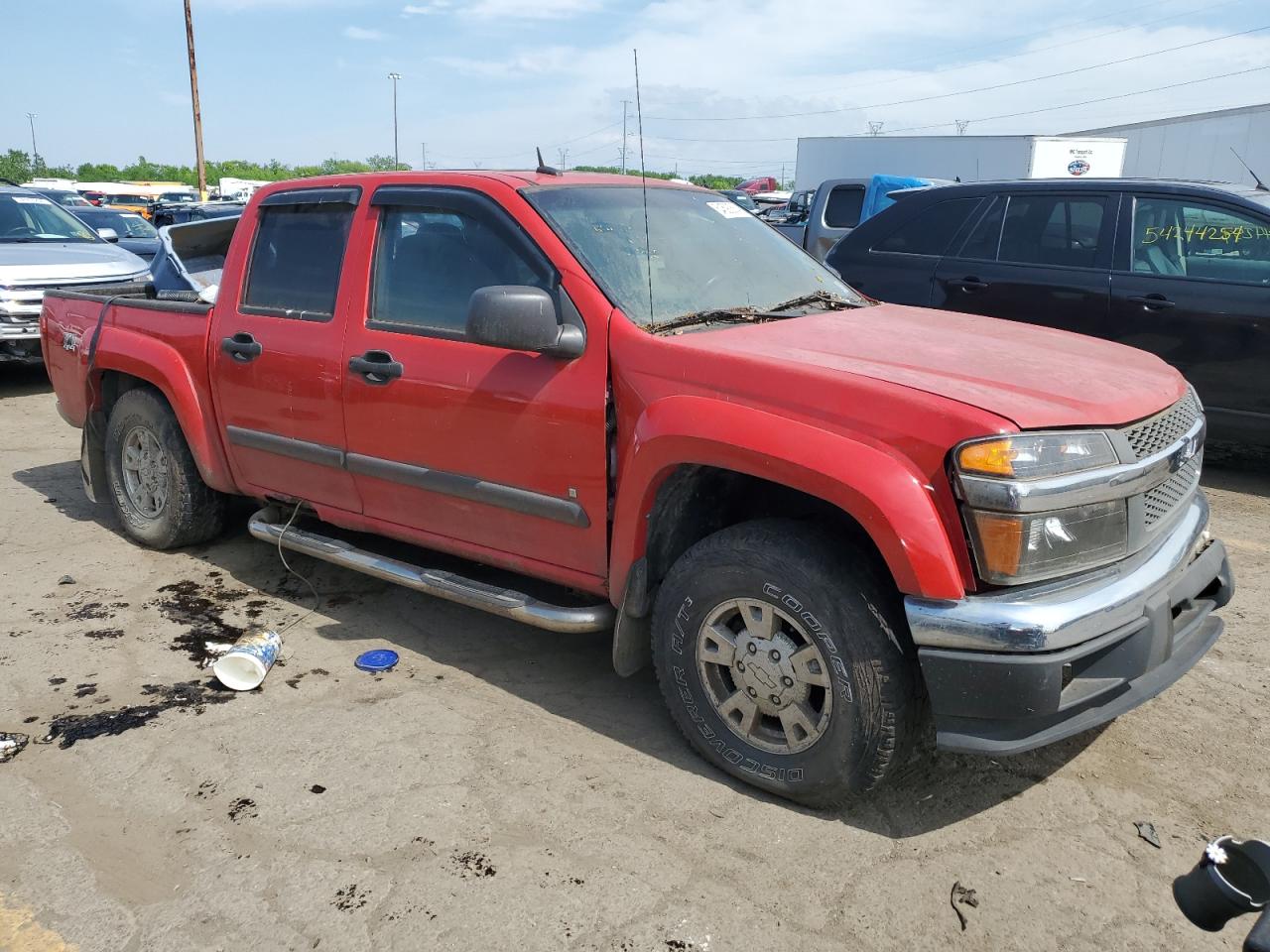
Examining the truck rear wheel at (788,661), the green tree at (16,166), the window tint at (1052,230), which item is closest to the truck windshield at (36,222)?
the window tint at (1052,230)

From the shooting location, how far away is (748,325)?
3.43 metres

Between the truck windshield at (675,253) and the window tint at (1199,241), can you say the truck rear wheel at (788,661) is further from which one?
the window tint at (1199,241)

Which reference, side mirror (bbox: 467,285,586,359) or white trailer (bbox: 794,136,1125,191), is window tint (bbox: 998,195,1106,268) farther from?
white trailer (bbox: 794,136,1125,191)

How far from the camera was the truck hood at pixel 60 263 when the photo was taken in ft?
30.5

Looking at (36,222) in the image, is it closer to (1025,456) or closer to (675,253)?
(675,253)

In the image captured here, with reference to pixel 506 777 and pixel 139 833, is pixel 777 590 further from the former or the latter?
pixel 139 833

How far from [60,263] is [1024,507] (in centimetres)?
978

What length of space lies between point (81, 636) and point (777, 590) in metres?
3.03

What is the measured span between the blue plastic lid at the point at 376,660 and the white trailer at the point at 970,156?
18693mm

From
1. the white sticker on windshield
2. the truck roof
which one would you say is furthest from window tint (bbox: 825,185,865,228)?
the truck roof

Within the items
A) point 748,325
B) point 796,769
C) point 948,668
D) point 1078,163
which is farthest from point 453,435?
point 1078,163

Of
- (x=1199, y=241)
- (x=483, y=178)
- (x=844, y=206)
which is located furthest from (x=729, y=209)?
(x=844, y=206)

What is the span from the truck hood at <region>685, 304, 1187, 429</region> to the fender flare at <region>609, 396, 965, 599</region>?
216 millimetres

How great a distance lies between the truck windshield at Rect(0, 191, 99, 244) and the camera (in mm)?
10375
